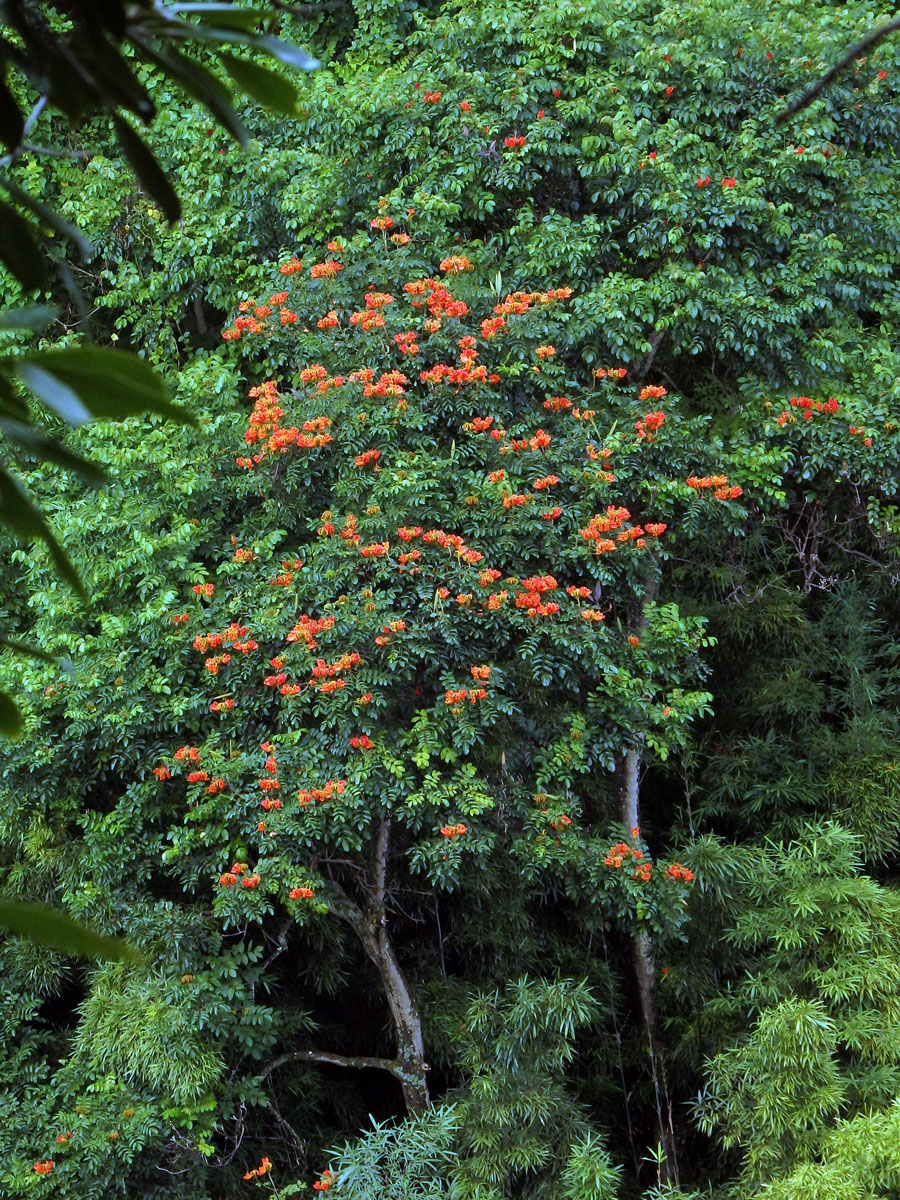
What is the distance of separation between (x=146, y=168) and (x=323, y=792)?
2.63 m

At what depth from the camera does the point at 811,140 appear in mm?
3738

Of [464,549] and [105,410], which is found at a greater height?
[464,549]

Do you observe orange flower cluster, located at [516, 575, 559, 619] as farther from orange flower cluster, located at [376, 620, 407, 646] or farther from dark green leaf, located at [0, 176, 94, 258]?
dark green leaf, located at [0, 176, 94, 258]

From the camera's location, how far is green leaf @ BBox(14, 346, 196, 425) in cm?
32

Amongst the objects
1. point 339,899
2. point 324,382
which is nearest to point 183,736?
point 339,899

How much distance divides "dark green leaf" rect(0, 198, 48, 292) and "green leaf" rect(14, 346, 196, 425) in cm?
8

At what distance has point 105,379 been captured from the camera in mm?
327

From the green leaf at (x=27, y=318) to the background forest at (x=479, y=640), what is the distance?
258 cm

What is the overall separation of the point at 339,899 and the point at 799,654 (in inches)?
78.5

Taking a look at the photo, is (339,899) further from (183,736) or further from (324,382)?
(324,382)

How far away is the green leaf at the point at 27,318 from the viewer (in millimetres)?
316

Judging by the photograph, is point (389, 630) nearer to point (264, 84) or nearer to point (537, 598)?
point (537, 598)

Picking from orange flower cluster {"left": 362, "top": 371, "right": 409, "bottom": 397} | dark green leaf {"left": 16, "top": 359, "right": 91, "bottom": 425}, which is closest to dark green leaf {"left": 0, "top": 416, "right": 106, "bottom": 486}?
dark green leaf {"left": 16, "top": 359, "right": 91, "bottom": 425}

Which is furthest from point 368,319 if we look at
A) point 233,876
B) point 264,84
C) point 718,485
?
point 264,84
